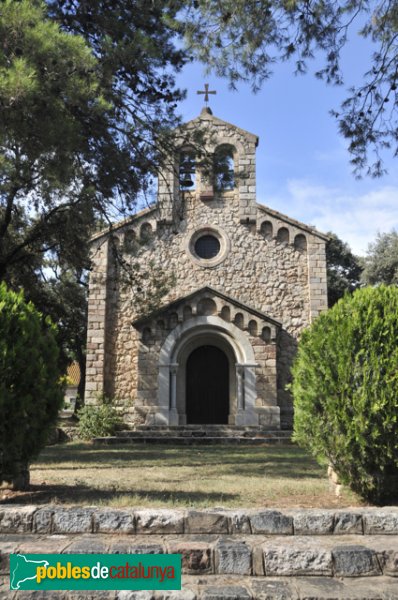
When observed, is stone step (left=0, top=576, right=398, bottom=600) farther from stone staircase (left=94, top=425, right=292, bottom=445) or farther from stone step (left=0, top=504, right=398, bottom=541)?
stone staircase (left=94, top=425, right=292, bottom=445)

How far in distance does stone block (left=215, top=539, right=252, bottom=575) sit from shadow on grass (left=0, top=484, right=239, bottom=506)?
1400mm

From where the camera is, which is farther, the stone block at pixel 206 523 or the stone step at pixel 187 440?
the stone step at pixel 187 440

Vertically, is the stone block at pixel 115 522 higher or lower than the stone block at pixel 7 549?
higher

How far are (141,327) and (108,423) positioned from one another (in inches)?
112

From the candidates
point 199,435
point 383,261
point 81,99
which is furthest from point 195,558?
point 383,261

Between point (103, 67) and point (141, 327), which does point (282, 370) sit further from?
point (103, 67)

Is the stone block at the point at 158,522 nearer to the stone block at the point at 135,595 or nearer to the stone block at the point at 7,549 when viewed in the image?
the stone block at the point at 135,595

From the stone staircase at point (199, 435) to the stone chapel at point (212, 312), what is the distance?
422 millimetres

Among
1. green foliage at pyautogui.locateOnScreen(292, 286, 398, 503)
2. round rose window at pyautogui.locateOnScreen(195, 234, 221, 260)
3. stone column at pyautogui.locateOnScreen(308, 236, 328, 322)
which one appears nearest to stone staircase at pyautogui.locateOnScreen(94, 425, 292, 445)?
stone column at pyautogui.locateOnScreen(308, 236, 328, 322)

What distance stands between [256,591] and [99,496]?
2508mm

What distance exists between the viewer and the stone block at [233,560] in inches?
139

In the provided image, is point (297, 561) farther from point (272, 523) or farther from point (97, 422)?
point (97, 422)

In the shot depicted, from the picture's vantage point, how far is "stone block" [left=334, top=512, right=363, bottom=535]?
4.02 metres

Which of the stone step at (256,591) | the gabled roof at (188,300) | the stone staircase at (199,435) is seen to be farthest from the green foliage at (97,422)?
the stone step at (256,591)
